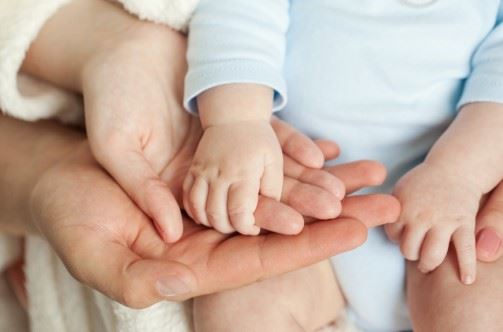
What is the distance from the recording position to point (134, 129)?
72 cm

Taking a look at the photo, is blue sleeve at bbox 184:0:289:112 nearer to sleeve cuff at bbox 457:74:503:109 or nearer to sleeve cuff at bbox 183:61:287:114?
sleeve cuff at bbox 183:61:287:114

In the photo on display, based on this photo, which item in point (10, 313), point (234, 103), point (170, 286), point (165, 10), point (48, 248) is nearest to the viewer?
point (170, 286)

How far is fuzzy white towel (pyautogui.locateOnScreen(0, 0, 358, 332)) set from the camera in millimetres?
723

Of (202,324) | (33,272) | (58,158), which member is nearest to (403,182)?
(202,324)

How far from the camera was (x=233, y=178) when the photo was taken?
64 cm

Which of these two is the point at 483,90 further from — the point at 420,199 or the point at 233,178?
the point at 233,178

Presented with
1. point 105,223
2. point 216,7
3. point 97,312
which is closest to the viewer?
point 105,223

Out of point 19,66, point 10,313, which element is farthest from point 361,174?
point 10,313

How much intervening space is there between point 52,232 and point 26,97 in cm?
25

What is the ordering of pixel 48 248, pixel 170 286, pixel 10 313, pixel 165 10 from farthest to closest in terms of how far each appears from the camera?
1. pixel 10 313
2. pixel 48 248
3. pixel 165 10
4. pixel 170 286

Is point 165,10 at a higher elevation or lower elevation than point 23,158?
higher

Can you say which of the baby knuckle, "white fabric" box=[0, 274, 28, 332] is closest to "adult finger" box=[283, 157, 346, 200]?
the baby knuckle

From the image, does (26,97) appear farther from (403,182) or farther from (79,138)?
(403,182)

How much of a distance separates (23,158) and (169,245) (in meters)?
0.30
